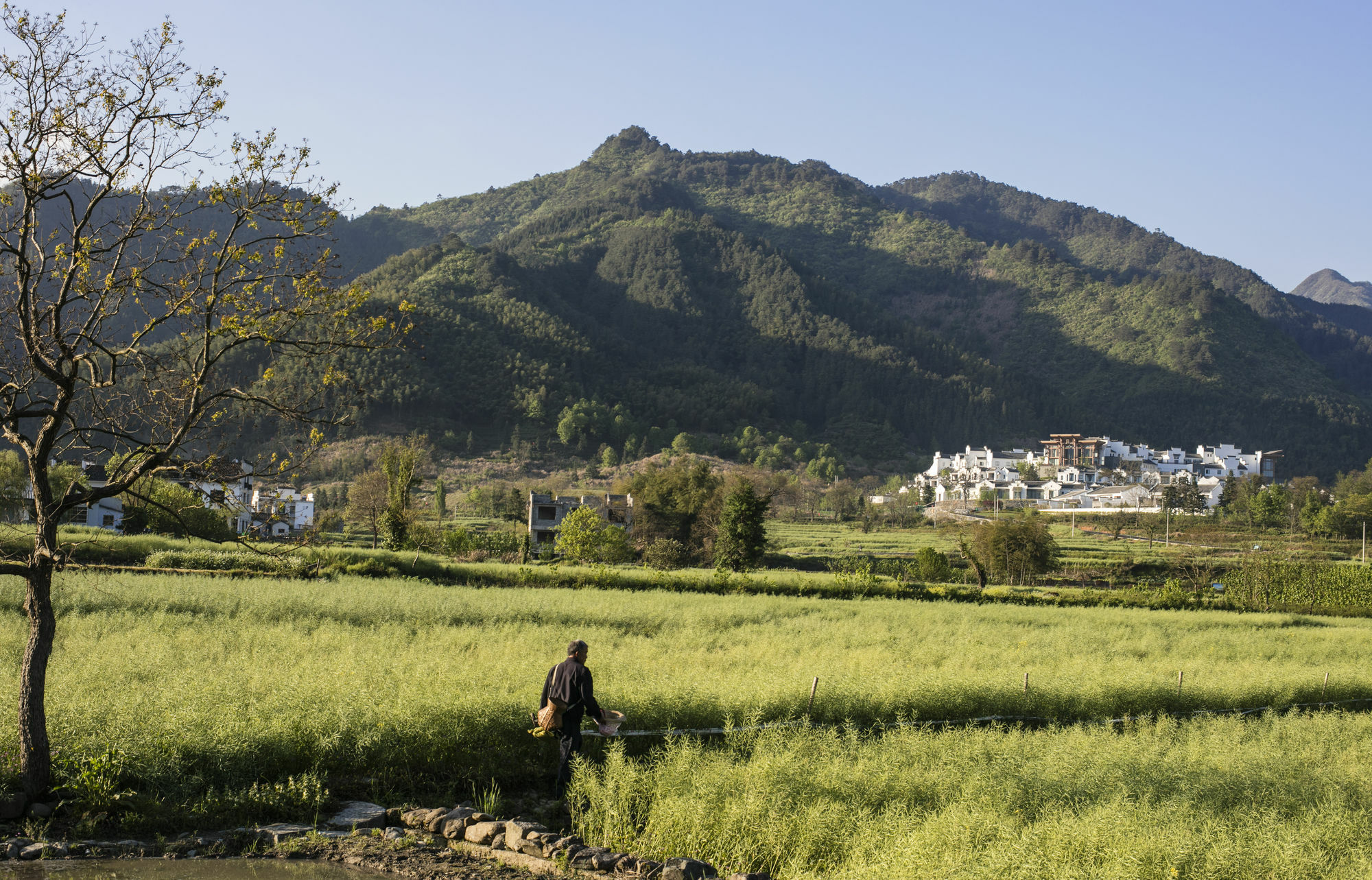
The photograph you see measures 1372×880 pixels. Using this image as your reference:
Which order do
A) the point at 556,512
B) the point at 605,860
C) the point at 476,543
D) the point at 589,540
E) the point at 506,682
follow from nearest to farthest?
the point at 605,860 → the point at 506,682 → the point at 589,540 → the point at 476,543 → the point at 556,512

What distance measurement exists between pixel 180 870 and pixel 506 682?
219 inches

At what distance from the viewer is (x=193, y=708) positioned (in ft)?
33.9

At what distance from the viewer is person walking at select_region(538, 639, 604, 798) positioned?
10367mm

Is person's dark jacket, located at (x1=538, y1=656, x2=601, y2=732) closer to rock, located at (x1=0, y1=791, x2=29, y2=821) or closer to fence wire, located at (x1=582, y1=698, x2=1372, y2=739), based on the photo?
fence wire, located at (x1=582, y1=698, x2=1372, y2=739)

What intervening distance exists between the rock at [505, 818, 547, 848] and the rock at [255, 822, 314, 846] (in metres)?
1.93

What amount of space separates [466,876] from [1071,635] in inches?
997

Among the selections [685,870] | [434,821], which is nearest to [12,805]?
[434,821]

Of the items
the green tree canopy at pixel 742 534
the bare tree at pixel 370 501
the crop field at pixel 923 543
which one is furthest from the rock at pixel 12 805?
the crop field at pixel 923 543

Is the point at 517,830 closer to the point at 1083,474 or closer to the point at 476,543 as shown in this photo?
the point at 476,543

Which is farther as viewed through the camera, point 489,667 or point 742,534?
point 742,534

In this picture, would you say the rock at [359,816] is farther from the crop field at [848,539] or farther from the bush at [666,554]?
the crop field at [848,539]

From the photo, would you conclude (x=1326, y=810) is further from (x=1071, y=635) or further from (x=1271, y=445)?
(x=1271, y=445)

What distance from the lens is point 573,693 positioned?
10.4 metres

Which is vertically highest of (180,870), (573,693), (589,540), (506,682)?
(573,693)
